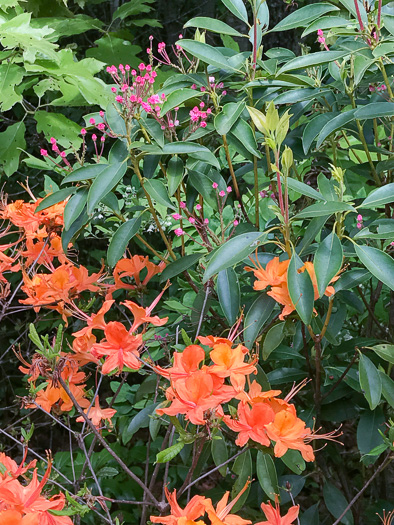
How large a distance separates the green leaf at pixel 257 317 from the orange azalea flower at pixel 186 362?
0.17 m

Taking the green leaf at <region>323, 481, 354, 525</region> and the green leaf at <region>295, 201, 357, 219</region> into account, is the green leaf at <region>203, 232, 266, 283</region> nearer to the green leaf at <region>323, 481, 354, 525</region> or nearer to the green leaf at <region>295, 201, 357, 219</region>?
the green leaf at <region>295, 201, 357, 219</region>

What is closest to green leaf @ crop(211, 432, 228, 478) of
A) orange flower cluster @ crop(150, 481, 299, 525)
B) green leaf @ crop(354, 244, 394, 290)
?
orange flower cluster @ crop(150, 481, 299, 525)

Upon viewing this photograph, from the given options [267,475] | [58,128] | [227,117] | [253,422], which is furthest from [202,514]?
[58,128]

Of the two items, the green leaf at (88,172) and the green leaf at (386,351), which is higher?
the green leaf at (88,172)

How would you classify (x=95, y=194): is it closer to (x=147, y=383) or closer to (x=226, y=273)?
(x=226, y=273)

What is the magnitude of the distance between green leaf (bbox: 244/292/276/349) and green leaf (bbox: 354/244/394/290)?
181mm

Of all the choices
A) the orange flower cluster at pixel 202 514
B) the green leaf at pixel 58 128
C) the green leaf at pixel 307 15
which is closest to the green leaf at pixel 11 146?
the green leaf at pixel 58 128

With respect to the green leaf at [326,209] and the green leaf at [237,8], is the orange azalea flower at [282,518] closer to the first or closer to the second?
the green leaf at [326,209]

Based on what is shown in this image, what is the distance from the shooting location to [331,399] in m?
1.25

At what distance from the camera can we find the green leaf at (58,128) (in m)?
1.81

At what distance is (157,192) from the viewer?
3.69 ft

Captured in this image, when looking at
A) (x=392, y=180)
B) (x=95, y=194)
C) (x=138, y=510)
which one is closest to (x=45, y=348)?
(x=95, y=194)

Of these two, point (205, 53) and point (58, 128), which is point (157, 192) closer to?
point (205, 53)

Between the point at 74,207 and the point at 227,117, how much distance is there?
12.8 inches
